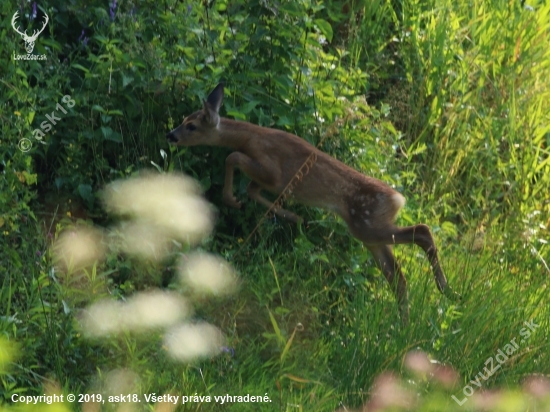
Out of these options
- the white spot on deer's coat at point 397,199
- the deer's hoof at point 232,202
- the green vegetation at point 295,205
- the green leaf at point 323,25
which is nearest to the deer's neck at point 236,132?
the green vegetation at point 295,205

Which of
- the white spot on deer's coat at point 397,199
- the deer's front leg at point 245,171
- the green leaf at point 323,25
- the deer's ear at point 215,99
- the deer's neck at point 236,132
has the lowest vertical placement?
the deer's front leg at point 245,171

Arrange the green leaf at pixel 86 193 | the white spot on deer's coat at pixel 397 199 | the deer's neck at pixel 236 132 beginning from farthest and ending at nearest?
the deer's neck at pixel 236 132, the white spot on deer's coat at pixel 397 199, the green leaf at pixel 86 193

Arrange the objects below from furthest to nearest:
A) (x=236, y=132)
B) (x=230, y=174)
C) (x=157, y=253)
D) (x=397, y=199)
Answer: (x=236, y=132)
(x=230, y=174)
(x=397, y=199)
(x=157, y=253)

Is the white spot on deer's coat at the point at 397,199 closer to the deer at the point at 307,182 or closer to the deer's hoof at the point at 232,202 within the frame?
the deer at the point at 307,182

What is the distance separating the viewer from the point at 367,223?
23.5ft

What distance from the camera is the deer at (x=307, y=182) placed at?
282 inches

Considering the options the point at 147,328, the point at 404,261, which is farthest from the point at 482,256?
the point at 147,328

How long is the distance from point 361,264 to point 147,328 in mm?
2306

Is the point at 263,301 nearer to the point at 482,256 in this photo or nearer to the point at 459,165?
the point at 482,256

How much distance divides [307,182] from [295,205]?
0.35m

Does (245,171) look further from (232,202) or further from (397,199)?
(397,199)

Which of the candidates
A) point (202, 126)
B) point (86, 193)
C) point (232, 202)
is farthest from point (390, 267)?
point (86, 193)

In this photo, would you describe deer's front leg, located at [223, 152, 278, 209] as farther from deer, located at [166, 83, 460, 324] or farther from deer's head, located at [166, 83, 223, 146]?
deer's head, located at [166, 83, 223, 146]

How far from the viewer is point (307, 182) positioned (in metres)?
7.23
